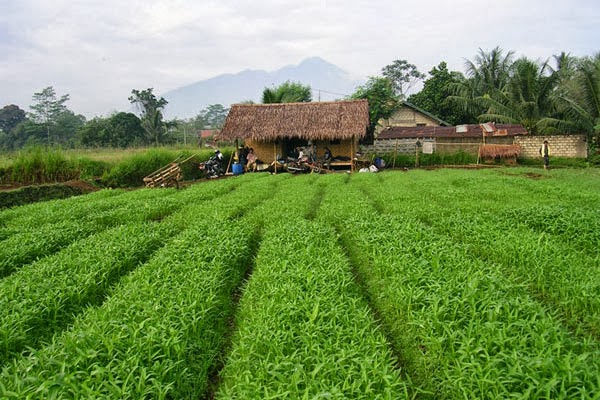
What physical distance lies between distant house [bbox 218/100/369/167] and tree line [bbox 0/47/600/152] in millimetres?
3939

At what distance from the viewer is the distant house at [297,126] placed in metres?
20.2

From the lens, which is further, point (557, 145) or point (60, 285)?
point (557, 145)

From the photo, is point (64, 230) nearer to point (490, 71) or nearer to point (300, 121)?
point (300, 121)

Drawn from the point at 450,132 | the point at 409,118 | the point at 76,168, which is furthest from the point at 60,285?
the point at 409,118

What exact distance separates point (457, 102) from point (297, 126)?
656 inches

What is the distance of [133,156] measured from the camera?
17938 mm

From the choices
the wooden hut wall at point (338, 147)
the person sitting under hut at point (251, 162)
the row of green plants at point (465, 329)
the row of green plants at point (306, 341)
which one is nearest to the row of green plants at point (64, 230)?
the row of green plants at point (306, 341)

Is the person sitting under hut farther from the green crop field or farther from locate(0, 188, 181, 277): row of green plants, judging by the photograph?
the green crop field

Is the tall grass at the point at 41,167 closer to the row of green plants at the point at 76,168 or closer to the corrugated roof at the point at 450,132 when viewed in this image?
the row of green plants at the point at 76,168

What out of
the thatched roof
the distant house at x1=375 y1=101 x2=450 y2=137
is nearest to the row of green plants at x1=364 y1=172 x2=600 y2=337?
the thatched roof

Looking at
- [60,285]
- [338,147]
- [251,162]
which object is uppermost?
[338,147]

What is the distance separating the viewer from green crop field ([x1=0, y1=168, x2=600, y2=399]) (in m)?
2.72

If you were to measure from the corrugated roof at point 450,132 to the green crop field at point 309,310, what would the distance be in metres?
16.7

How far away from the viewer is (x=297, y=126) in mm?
20625
